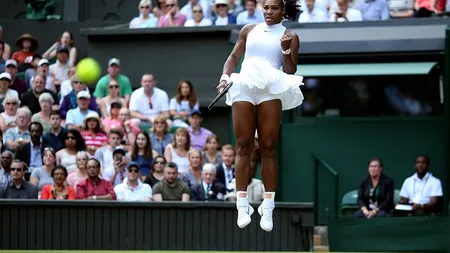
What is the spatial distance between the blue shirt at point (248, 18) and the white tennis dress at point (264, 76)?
7.44 meters

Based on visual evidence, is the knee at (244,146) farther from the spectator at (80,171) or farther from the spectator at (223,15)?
the spectator at (223,15)

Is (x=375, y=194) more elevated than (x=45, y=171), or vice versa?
(x=45, y=171)

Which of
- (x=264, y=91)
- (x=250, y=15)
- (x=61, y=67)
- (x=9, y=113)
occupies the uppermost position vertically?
(x=250, y=15)

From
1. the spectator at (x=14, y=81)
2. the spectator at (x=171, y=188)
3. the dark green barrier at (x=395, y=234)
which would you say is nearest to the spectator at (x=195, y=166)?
the spectator at (x=171, y=188)

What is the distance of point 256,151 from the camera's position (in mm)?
15609

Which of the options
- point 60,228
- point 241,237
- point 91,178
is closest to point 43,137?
point 91,178

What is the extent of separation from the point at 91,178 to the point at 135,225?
1591mm

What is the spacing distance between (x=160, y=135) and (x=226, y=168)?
1430mm

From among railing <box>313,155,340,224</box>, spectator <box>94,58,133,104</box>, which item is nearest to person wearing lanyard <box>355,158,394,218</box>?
railing <box>313,155,340,224</box>

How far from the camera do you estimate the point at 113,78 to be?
708 inches

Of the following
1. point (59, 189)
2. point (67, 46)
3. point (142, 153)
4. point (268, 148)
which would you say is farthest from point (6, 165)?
point (268, 148)

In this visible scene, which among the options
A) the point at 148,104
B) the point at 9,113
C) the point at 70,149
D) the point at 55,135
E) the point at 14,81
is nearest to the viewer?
the point at 70,149

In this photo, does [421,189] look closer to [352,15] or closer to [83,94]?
[352,15]

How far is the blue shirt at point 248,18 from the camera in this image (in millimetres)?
18312
